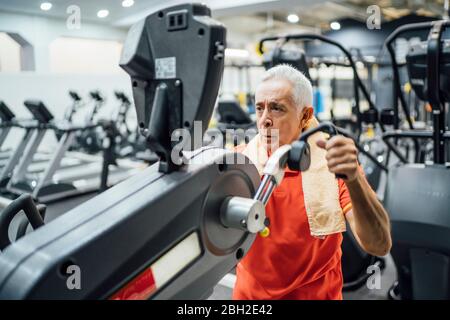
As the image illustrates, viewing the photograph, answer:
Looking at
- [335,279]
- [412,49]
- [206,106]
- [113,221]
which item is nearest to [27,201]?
[113,221]

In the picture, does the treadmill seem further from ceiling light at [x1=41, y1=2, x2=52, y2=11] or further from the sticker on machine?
the sticker on machine

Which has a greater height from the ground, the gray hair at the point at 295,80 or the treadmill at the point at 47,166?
the gray hair at the point at 295,80

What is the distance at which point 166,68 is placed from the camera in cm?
76

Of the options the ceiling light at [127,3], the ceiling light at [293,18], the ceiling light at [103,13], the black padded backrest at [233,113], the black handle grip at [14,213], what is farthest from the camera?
the ceiling light at [293,18]

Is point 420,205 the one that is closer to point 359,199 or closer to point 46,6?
point 359,199

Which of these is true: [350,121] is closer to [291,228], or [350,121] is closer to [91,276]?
[291,228]

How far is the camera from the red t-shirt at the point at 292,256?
1.33 meters

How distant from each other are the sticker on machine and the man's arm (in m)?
0.33

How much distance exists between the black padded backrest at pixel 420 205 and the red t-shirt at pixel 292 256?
0.97 m

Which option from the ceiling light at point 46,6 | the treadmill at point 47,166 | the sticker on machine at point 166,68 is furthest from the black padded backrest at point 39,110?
the sticker on machine at point 166,68

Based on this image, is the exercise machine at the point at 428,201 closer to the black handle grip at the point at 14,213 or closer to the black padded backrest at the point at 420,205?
the black padded backrest at the point at 420,205

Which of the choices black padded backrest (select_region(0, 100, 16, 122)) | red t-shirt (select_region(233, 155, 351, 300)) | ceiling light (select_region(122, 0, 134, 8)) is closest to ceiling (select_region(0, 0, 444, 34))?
ceiling light (select_region(122, 0, 134, 8))
